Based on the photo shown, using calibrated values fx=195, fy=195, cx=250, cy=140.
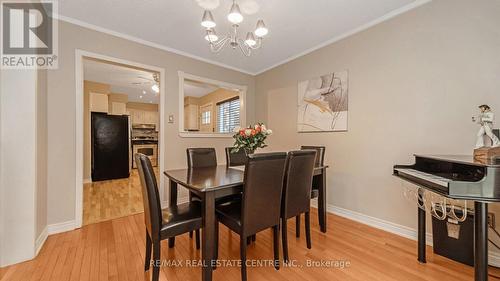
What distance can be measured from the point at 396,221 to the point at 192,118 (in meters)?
6.42

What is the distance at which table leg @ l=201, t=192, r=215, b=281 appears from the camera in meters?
1.37

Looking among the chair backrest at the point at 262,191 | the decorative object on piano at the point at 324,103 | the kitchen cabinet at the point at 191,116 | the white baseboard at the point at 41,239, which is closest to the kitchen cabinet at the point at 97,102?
the kitchen cabinet at the point at 191,116

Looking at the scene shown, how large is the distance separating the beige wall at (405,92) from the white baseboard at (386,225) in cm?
6

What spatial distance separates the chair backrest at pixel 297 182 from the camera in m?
1.78

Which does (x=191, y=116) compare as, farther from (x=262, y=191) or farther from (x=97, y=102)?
(x=262, y=191)

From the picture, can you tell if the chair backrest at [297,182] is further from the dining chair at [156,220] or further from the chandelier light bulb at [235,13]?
the chandelier light bulb at [235,13]

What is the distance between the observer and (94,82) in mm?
4930

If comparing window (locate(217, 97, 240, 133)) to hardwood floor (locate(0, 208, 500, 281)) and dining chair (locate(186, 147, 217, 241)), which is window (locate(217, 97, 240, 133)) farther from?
hardwood floor (locate(0, 208, 500, 281))

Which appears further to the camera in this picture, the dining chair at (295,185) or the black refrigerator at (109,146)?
the black refrigerator at (109,146)

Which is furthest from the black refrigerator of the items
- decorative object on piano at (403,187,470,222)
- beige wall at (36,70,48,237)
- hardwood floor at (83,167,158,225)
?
decorative object on piano at (403,187,470,222)

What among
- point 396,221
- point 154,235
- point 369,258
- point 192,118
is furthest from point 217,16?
point 192,118

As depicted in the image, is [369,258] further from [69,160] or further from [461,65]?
[69,160]

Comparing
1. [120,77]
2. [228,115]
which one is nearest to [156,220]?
[228,115]

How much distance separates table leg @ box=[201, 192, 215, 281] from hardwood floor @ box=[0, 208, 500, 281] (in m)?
0.32
